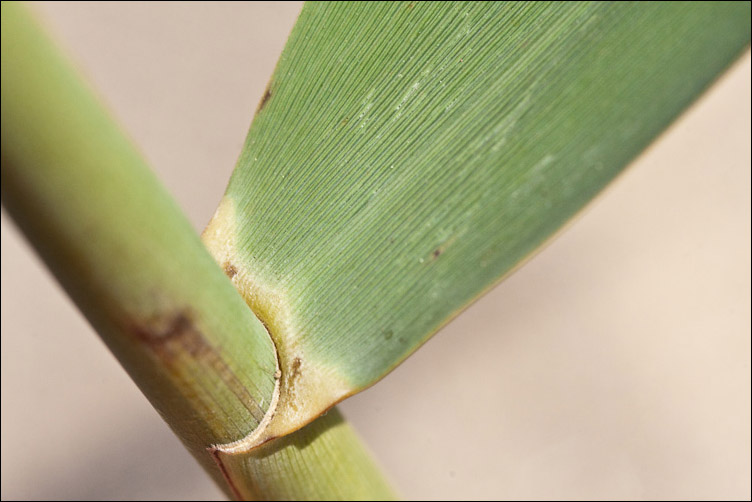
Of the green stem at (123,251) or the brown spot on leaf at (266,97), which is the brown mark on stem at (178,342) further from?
the brown spot on leaf at (266,97)

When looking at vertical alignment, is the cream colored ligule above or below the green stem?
below

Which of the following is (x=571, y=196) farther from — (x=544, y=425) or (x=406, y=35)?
(x=544, y=425)

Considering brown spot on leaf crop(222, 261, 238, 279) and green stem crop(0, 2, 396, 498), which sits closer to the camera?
green stem crop(0, 2, 396, 498)

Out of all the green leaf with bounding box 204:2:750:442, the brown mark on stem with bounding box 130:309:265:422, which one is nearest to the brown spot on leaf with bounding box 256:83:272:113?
the green leaf with bounding box 204:2:750:442

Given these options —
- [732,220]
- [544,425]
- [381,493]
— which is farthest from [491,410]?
[381,493]

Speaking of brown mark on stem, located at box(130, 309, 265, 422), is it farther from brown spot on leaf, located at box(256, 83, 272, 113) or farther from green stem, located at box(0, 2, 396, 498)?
brown spot on leaf, located at box(256, 83, 272, 113)

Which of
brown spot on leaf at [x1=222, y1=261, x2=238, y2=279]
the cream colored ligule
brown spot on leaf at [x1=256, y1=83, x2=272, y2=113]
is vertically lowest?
the cream colored ligule
